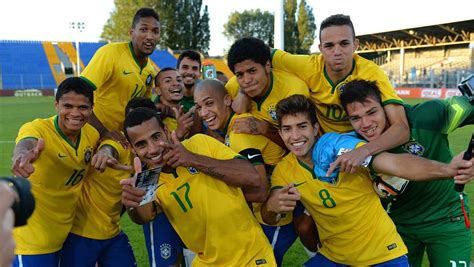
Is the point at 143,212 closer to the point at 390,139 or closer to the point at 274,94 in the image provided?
the point at 274,94

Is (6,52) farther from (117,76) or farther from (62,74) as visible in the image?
(117,76)

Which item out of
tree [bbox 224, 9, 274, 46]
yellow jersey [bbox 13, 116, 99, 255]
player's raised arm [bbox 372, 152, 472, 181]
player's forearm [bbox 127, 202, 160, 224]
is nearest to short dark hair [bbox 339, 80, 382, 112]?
player's raised arm [bbox 372, 152, 472, 181]

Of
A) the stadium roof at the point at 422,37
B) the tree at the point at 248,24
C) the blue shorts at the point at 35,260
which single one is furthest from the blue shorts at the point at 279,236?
the tree at the point at 248,24

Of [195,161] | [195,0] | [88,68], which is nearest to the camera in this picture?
[195,161]

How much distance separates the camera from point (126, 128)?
118 inches

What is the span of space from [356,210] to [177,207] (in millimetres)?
1275

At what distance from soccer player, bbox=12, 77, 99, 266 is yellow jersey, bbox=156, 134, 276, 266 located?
873mm

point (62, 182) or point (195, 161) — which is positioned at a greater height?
point (195, 161)

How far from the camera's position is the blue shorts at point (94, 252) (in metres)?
3.70

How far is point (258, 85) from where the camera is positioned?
3652 mm

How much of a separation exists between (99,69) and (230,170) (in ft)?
8.15

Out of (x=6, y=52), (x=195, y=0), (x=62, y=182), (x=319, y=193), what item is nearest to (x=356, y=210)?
(x=319, y=193)

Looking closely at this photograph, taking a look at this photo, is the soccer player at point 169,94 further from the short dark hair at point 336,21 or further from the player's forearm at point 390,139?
the player's forearm at point 390,139

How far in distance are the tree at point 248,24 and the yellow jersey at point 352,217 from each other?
8621 cm
